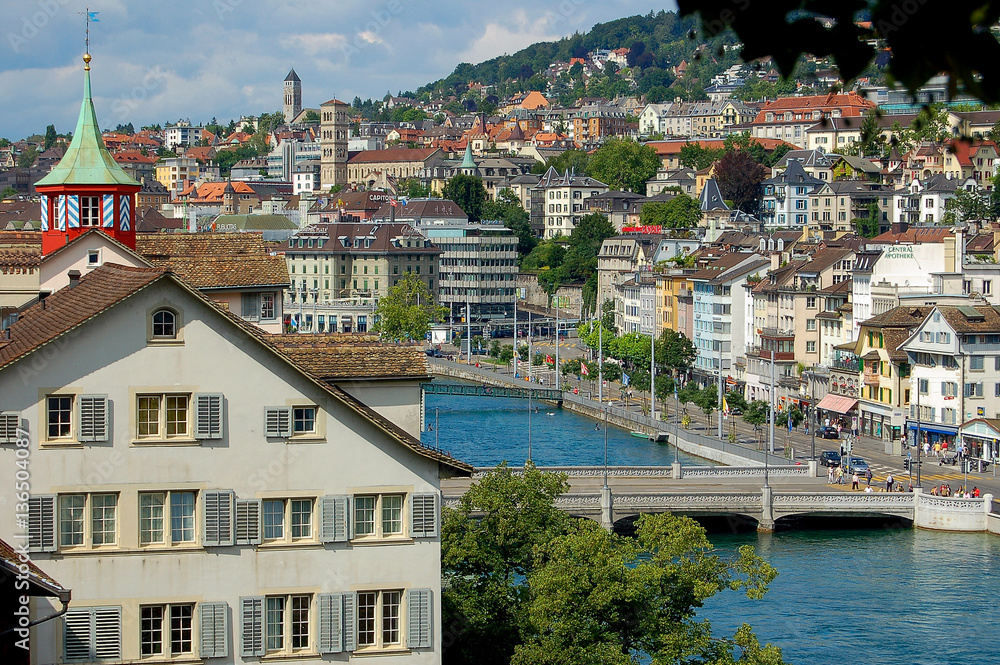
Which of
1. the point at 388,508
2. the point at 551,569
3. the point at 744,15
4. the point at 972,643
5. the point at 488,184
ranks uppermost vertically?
the point at 488,184

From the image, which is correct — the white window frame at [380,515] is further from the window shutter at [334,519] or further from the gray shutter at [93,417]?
the gray shutter at [93,417]

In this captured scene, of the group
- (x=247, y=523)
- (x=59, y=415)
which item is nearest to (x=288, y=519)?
(x=247, y=523)

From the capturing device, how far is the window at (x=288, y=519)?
Result: 14203 mm

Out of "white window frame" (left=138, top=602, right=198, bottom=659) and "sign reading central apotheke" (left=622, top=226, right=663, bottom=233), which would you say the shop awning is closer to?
"sign reading central apotheke" (left=622, top=226, right=663, bottom=233)

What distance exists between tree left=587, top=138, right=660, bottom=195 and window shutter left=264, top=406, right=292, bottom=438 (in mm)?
159194

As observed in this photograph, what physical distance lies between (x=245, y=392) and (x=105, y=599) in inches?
83.7

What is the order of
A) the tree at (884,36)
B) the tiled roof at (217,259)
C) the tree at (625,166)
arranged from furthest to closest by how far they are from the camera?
the tree at (625,166), the tiled roof at (217,259), the tree at (884,36)

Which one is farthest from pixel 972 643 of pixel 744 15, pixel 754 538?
pixel 744 15

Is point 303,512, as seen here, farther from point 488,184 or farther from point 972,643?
point 488,184

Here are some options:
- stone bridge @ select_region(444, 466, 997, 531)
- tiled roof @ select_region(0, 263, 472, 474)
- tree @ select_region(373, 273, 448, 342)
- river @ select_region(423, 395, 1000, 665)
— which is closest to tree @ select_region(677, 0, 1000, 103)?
tiled roof @ select_region(0, 263, 472, 474)

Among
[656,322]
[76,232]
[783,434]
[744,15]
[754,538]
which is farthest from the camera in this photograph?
[656,322]

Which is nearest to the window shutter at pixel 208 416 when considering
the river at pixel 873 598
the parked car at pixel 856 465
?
the river at pixel 873 598

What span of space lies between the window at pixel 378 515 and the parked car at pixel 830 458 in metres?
43.0

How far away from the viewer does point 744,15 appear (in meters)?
4.09
